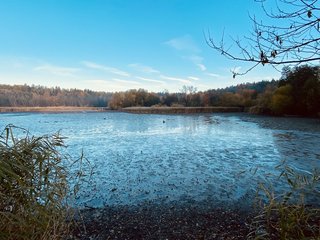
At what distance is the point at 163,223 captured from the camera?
4.79 meters

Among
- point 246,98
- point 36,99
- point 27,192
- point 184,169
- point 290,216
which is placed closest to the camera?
point 27,192

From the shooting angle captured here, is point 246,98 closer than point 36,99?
Yes

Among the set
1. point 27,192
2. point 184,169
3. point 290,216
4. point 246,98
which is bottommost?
point 184,169

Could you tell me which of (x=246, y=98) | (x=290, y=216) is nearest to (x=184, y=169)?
(x=290, y=216)

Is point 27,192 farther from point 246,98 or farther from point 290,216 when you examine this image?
point 246,98

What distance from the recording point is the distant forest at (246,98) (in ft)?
132

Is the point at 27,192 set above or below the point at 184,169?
above

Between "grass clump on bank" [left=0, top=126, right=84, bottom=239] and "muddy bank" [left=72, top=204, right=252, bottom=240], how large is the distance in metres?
2.21

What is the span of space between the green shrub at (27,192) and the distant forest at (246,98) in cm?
358

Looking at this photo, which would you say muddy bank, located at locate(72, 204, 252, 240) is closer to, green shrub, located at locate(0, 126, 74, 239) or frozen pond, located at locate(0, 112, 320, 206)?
frozen pond, located at locate(0, 112, 320, 206)

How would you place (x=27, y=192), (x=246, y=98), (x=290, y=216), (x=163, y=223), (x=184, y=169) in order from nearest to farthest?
1. (x=27, y=192)
2. (x=290, y=216)
3. (x=163, y=223)
4. (x=184, y=169)
5. (x=246, y=98)

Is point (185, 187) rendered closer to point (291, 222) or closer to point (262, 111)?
point (291, 222)

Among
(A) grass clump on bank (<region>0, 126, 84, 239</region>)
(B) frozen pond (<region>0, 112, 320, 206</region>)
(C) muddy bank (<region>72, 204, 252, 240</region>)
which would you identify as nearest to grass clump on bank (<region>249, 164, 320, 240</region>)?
(C) muddy bank (<region>72, 204, 252, 240</region>)

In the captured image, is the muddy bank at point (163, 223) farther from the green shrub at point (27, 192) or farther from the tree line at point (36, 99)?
the tree line at point (36, 99)
